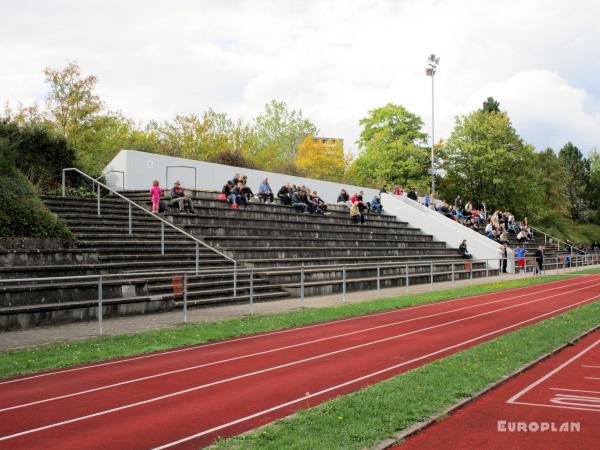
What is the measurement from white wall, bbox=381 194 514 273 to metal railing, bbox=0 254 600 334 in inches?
89.2

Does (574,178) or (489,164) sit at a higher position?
(574,178)

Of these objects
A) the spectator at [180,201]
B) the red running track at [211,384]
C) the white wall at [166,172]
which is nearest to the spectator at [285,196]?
the white wall at [166,172]

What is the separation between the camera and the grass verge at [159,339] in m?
10.2


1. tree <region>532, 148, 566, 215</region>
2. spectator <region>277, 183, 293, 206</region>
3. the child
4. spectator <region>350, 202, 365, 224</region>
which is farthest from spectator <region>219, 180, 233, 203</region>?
tree <region>532, 148, 566, 215</region>

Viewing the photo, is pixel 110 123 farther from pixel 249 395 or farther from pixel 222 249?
pixel 249 395

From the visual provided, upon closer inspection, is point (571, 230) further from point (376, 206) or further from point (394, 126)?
point (376, 206)

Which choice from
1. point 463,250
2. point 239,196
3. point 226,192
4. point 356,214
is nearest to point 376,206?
point 463,250

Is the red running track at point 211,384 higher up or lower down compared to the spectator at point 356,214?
lower down

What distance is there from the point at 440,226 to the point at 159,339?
29185 millimetres

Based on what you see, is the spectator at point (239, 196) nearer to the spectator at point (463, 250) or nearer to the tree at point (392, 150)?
the spectator at point (463, 250)

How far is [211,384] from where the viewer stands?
8633 mm

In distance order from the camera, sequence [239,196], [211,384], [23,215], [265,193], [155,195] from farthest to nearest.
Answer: [265,193] < [239,196] < [155,195] < [23,215] < [211,384]

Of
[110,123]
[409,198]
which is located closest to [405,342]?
[409,198]

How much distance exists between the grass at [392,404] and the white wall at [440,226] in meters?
26.9
